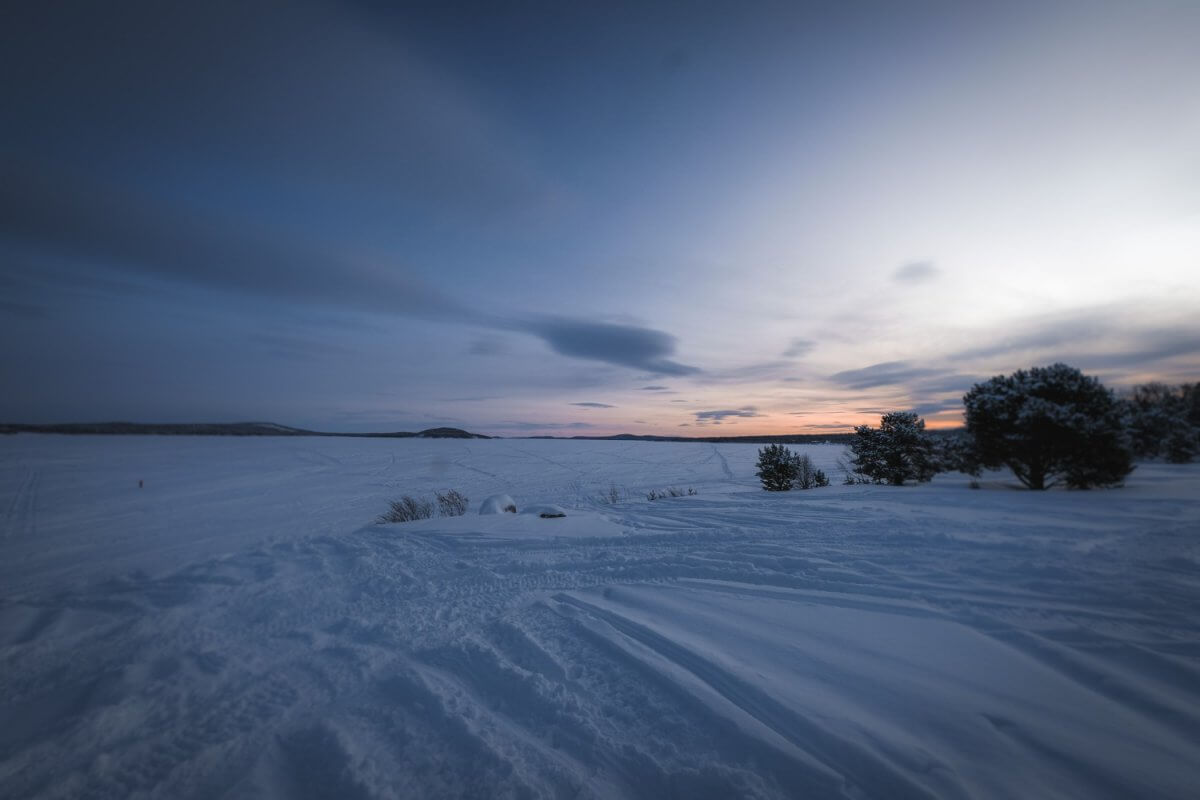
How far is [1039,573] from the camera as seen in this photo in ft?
11.5

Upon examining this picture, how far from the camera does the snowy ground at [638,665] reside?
1.81m

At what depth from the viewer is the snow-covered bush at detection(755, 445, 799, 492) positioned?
435 inches

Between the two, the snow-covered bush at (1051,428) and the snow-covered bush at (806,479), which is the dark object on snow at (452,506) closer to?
the snow-covered bush at (806,479)

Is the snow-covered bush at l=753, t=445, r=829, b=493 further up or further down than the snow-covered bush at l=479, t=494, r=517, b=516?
further up

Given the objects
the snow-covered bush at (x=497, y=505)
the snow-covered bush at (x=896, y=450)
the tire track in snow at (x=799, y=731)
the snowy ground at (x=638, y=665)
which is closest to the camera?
the tire track in snow at (x=799, y=731)

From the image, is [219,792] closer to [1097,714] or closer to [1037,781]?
[1037,781]

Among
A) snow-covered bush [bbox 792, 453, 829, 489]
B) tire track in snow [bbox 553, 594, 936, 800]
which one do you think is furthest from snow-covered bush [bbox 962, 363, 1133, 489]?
tire track in snow [bbox 553, 594, 936, 800]

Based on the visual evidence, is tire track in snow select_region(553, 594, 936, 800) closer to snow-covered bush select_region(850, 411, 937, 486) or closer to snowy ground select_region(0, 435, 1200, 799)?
snowy ground select_region(0, 435, 1200, 799)

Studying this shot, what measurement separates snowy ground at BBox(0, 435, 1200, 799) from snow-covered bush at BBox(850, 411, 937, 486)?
551cm

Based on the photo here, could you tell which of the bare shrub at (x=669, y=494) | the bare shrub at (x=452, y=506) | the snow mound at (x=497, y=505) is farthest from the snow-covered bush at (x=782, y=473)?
the bare shrub at (x=452, y=506)

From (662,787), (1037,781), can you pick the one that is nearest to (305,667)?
(662,787)

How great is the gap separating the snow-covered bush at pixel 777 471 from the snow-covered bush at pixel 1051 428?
12.6ft

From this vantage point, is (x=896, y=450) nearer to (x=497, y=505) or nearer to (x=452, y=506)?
(x=497, y=505)

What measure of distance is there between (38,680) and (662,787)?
3.99m
